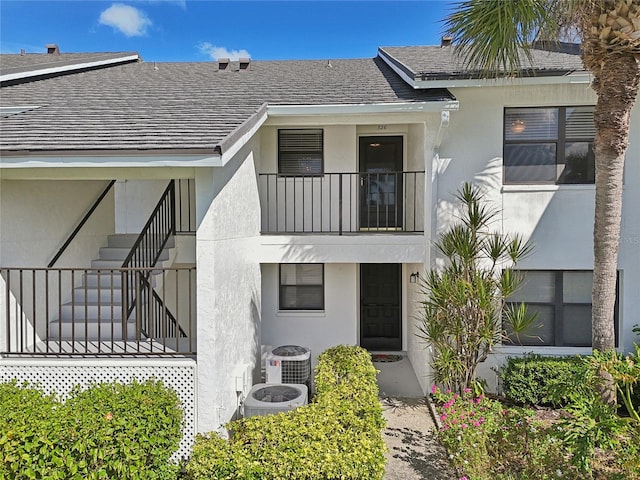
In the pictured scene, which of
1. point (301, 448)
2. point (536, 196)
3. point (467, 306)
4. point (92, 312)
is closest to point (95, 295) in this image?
point (92, 312)

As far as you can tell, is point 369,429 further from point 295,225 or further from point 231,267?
point 295,225

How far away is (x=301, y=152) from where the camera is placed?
10.1 metres

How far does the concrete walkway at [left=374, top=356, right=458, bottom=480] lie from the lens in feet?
18.8

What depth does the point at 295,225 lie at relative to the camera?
400 inches

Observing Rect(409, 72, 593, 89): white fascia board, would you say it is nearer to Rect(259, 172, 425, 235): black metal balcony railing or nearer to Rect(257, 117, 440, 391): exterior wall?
Rect(257, 117, 440, 391): exterior wall

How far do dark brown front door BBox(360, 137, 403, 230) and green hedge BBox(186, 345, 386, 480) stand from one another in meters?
5.80

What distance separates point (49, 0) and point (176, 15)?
3.28 m

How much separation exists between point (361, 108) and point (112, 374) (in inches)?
237

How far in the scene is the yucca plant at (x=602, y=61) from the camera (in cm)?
605

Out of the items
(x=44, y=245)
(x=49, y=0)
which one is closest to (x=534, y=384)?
(x=44, y=245)

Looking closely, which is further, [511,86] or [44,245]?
[511,86]

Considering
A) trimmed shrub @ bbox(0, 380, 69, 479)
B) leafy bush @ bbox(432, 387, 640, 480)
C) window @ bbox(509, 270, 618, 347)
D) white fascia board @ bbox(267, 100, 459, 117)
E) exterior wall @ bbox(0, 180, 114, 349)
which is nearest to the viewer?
trimmed shrub @ bbox(0, 380, 69, 479)

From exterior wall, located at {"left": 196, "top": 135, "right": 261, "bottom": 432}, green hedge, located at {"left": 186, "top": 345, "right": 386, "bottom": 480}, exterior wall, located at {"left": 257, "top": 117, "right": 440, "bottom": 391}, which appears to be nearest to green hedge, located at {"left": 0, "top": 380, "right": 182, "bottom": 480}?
green hedge, located at {"left": 186, "top": 345, "right": 386, "bottom": 480}

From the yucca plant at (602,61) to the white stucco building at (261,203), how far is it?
3.45ft
